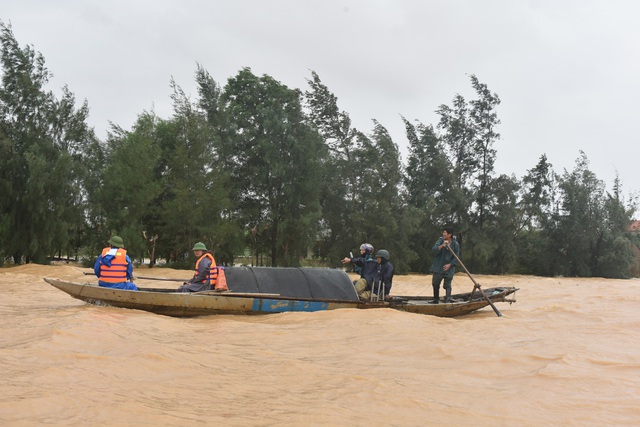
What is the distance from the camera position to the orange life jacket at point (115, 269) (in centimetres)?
974

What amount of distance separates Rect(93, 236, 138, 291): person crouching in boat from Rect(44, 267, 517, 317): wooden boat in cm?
24

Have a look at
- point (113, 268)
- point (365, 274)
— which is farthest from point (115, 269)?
point (365, 274)

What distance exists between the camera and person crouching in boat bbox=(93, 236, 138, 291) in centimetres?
974

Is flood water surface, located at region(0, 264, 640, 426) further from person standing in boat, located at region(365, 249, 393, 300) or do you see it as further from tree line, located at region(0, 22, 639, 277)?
tree line, located at region(0, 22, 639, 277)

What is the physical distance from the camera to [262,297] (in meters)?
10.0

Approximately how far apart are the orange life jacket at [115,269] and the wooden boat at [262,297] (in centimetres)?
27

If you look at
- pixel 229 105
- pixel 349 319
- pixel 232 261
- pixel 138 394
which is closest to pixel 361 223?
pixel 232 261

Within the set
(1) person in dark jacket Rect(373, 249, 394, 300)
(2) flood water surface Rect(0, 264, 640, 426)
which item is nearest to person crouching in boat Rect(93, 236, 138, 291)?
(2) flood water surface Rect(0, 264, 640, 426)

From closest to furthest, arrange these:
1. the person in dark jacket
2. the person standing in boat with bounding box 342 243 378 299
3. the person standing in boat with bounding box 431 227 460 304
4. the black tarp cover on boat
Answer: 1. the black tarp cover on boat
2. the person in dark jacket
3. the person standing in boat with bounding box 342 243 378 299
4. the person standing in boat with bounding box 431 227 460 304

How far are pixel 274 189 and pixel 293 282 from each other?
18475 millimetres

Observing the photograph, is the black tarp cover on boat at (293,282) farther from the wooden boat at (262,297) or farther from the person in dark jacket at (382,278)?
the person in dark jacket at (382,278)

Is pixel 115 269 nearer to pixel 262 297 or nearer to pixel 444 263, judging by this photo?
pixel 262 297

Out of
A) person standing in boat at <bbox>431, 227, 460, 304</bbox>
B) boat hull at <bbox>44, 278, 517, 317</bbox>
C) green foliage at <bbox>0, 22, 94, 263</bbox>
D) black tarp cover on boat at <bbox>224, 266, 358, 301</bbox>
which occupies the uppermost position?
green foliage at <bbox>0, 22, 94, 263</bbox>

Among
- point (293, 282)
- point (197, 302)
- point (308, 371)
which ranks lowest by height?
point (308, 371)
